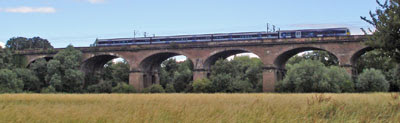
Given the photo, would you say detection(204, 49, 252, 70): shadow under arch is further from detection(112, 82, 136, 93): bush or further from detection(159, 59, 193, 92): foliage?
detection(112, 82, 136, 93): bush

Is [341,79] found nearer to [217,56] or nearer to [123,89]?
[217,56]

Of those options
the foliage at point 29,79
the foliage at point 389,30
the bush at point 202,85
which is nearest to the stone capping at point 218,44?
the bush at point 202,85

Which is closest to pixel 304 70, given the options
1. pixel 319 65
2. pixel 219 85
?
pixel 319 65

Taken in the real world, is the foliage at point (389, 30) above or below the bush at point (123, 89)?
above

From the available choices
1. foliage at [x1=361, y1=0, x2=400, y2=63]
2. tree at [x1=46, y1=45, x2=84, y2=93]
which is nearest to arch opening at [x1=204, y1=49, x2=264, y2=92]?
tree at [x1=46, y1=45, x2=84, y2=93]

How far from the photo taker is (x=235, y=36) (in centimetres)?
4862

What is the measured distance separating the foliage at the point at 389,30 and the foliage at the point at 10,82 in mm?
40603

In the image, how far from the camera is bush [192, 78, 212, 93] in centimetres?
4459

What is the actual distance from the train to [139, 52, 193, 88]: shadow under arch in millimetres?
2123

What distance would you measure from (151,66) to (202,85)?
11.8m

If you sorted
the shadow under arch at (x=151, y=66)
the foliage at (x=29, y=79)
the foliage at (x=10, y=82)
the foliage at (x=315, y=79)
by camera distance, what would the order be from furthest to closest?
1. the shadow under arch at (x=151, y=66)
2. the foliage at (x=29, y=79)
3. the foliage at (x=10, y=82)
4. the foliage at (x=315, y=79)

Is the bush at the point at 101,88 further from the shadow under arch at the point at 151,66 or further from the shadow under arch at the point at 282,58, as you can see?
the shadow under arch at the point at 282,58

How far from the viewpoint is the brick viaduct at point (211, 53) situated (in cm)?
4272

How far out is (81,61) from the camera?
53.6 m
